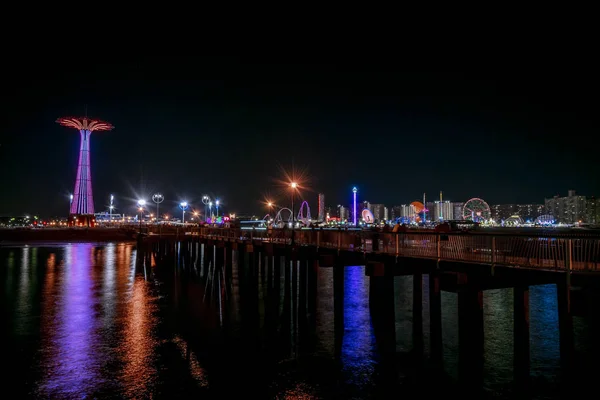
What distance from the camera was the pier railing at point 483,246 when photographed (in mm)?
13711

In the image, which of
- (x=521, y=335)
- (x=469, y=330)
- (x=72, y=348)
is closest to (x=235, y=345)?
(x=72, y=348)

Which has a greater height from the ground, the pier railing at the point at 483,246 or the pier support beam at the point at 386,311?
the pier railing at the point at 483,246

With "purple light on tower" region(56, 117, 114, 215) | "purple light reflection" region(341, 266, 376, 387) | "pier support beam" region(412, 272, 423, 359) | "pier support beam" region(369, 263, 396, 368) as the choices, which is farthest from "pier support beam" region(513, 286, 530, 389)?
"purple light on tower" region(56, 117, 114, 215)

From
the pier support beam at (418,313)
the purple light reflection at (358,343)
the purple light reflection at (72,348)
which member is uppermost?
the pier support beam at (418,313)

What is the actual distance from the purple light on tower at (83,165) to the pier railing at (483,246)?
11716cm

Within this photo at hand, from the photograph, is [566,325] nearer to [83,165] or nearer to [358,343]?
[358,343]

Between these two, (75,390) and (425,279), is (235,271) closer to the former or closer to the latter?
(425,279)

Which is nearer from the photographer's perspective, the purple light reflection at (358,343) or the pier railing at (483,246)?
the pier railing at (483,246)

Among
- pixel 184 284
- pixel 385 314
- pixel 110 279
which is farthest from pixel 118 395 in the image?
pixel 110 279

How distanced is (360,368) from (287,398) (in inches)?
159

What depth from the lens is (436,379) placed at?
1636 centimetres

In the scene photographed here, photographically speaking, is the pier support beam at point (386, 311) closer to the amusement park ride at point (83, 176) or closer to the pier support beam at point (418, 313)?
the pier support beam at point (418, 313)

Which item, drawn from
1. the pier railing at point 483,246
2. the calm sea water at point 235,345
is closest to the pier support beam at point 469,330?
the calm sea water at point 235,345

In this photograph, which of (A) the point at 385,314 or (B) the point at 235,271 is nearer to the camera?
(A) the point at 385,314
